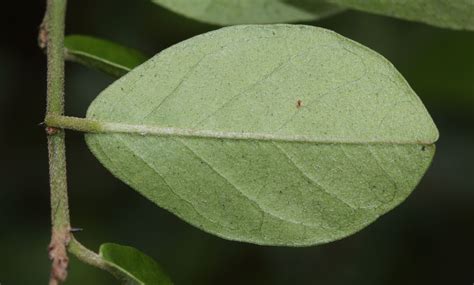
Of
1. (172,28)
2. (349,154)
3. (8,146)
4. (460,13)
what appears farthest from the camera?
(8,146)

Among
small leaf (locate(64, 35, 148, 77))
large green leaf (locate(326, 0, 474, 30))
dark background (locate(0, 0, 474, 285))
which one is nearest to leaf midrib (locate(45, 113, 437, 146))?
small leaf (locate(64, 35, 148, 77))

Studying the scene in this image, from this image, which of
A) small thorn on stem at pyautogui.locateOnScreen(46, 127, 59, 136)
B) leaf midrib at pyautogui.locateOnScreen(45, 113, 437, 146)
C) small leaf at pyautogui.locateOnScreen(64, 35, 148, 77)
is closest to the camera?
leaf midrib at pyautogui.locateOnScreen(45, 113, 437, 146)

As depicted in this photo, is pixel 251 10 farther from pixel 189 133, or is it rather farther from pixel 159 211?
pixel 159 211

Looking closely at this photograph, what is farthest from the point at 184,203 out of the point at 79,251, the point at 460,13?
the point at 460,13

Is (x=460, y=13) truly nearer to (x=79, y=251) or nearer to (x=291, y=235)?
(x=291, y=235)

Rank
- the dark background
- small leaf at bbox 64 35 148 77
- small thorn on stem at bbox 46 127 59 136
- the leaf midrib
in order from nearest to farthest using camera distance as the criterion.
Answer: the leaf midrib
small thorn on stem at bbox 46 127 59 136
small leaf at bbox 64 35 148 77
the dark background

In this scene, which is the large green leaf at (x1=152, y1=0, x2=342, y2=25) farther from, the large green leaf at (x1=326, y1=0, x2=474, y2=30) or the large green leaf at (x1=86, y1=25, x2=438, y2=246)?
the large green leaf at (x1=86, y1=25, x2=438, y2=246)
